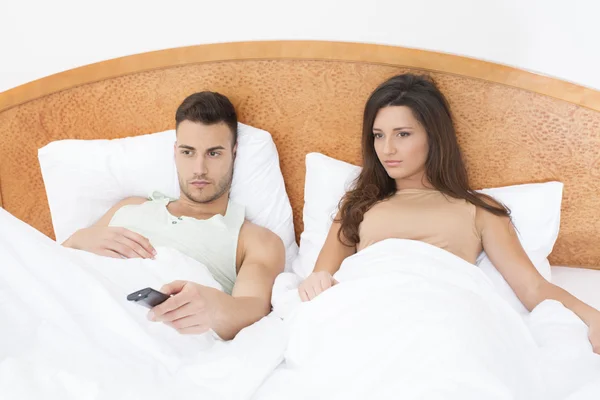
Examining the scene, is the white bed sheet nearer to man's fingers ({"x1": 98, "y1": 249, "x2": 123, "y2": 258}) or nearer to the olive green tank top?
the olive green tank top

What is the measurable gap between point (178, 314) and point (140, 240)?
18.5 inches

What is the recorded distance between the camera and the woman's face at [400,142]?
5.50 ft

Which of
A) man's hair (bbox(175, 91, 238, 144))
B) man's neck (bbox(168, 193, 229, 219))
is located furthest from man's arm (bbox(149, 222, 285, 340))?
man's hair (bbox(175, 91, 238, 144))

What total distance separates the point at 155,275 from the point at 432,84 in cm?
94

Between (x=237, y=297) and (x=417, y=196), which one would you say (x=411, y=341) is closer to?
(x=237, y=297)

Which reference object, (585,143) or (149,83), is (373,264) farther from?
(149,83)

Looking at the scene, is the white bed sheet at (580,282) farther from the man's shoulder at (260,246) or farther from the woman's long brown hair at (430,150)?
the man's shoulder at (260,246)

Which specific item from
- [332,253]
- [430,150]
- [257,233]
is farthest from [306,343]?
[430,150]

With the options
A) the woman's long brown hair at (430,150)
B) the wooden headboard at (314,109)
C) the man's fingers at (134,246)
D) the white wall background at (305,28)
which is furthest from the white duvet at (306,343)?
the white wall background at (305,28)

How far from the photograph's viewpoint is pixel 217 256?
1.72m

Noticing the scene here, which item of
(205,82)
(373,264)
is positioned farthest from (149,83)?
(373,264)

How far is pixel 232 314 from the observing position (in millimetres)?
1401

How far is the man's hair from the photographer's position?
1816 millimetres

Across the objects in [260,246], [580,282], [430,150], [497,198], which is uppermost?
[430,150]
